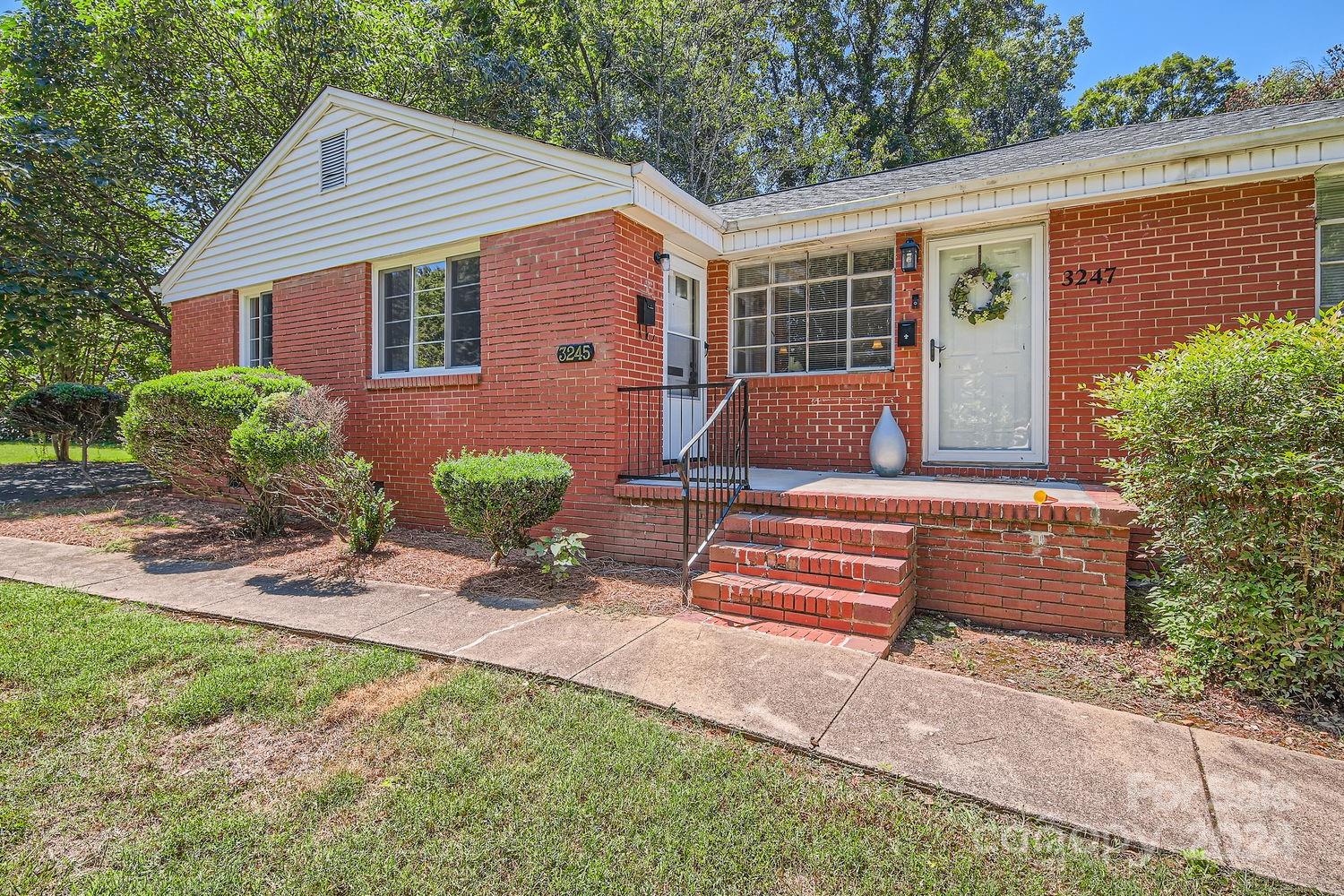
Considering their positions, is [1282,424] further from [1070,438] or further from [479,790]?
[479,790]

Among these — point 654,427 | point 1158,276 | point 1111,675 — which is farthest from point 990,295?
point 1111,675

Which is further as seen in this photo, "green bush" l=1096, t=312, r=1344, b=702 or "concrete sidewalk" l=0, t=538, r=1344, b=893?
"green bush" l=1096, t=312, r=1344, b=702

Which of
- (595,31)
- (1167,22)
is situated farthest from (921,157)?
(595,31)

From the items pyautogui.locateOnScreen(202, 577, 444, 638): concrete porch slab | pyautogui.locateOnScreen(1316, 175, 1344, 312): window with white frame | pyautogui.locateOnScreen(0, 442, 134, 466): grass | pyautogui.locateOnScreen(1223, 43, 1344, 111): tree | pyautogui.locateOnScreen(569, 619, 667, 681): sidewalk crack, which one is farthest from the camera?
pyautogui.locateOnScreen(1223, 43, 1344, 111): tree

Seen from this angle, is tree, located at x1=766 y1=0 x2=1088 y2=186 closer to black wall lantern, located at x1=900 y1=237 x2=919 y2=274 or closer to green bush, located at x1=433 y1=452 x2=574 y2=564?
black wall lantern, located at x1=900 y1=237 x2=919 y2=274

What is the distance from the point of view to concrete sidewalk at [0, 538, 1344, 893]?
2051 mm

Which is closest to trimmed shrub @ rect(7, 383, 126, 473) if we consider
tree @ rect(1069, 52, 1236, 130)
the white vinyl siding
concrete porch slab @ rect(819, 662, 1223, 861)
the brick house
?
the white vinyl siding

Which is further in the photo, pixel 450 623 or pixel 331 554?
pixel 331 554

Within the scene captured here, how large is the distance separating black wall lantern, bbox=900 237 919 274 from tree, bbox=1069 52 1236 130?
20.0m

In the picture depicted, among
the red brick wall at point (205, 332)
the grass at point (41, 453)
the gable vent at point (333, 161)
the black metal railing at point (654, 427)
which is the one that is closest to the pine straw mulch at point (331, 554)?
the black metal railing at point (654, 427)

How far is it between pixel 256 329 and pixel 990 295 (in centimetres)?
970

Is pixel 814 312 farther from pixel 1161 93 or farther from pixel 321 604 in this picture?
pixel 1161 93

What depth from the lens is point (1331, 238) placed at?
188 inches

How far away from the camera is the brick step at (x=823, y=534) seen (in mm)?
4039
